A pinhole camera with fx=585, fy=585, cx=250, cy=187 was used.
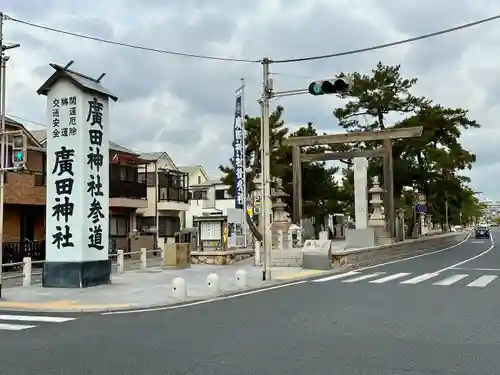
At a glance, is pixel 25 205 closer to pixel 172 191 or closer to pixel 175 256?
pixel 175 256

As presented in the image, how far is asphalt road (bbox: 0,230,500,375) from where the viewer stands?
723cm

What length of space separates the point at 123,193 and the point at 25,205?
275 inches

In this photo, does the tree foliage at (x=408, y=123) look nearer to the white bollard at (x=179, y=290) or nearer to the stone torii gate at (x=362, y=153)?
the stone torii gate at (x=362, y=153)

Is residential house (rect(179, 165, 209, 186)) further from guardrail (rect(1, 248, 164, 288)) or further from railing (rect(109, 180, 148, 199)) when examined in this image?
guardrail (rect(1, 248, 164, 288))

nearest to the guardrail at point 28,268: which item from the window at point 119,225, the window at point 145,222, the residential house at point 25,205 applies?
the residential house at point 25,205

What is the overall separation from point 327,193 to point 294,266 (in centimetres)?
2070

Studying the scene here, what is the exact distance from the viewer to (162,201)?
39719mm

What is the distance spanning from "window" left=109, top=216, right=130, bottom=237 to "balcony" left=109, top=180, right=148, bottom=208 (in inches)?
57.3

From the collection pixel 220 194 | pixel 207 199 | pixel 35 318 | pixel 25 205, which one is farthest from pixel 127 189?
pixel 207 199

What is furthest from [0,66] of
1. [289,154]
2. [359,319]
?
[289,154]

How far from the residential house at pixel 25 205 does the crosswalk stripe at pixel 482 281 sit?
1760 centimetres

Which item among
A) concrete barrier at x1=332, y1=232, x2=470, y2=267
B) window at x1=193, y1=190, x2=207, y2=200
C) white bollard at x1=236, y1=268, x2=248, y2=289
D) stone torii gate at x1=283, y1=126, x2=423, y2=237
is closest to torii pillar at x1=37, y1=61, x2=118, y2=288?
white bollard at x1=236, y1=268, x2=248, y2=289

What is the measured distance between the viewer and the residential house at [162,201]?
39469 millimetres

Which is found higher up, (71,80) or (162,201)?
(71,80)
